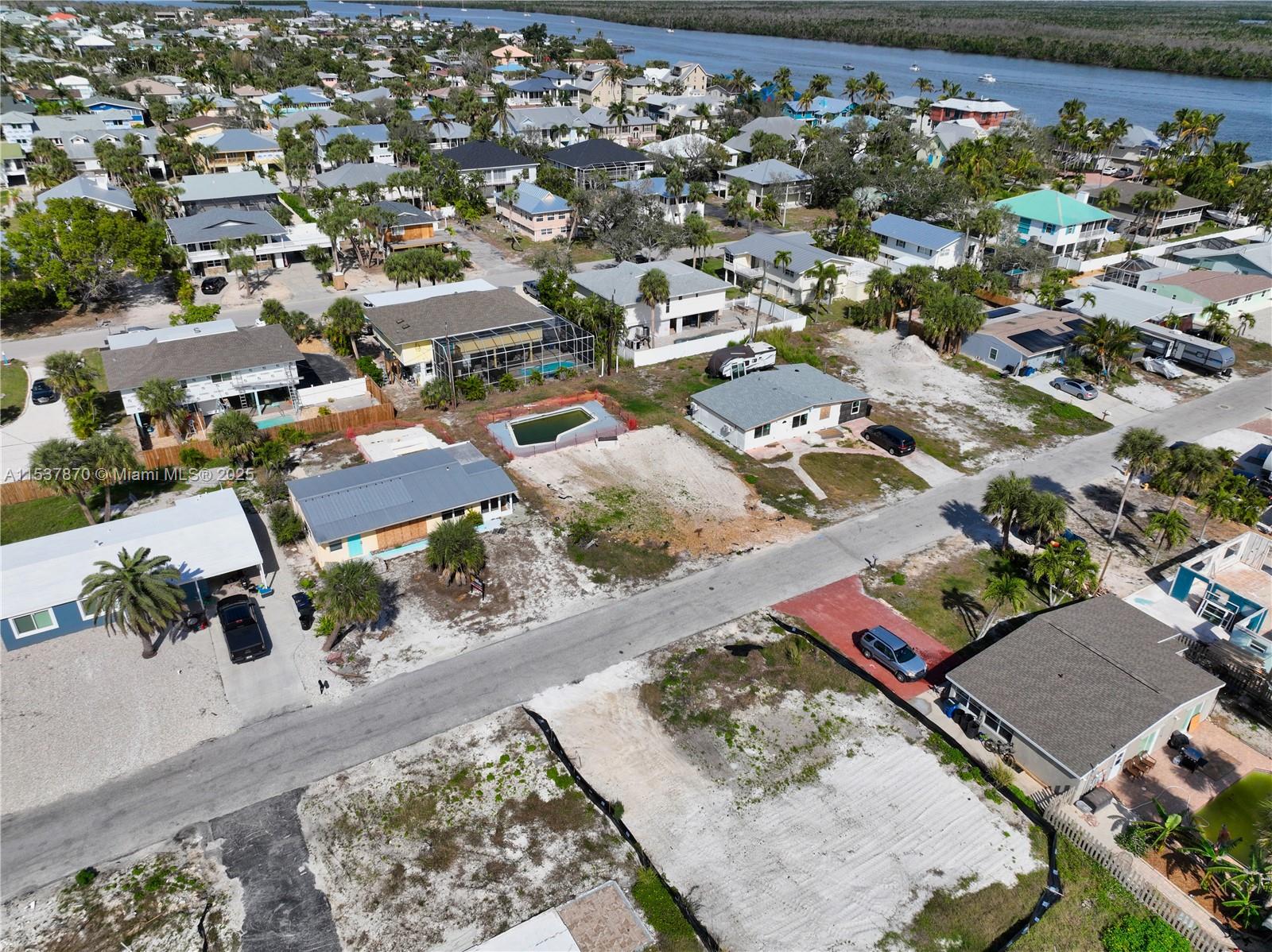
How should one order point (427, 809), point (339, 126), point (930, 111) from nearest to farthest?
point (427, 809) → point (339, 126) → point (930, 111)

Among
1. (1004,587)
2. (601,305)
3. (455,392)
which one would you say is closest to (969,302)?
(601,305)

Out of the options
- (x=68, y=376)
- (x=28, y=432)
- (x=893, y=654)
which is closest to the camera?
(x=893, y=654)

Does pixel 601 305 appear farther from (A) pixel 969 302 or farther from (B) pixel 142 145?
(B) pixel 142 145

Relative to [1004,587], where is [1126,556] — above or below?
below

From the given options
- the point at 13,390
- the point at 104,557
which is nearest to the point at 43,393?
the point at 13,390

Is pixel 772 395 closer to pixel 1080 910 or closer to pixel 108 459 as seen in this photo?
pixel 1080 910

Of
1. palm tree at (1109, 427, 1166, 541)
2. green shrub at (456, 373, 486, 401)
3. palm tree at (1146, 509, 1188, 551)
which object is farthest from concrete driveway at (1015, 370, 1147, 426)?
green shrub at (456, 373, 486, 401)

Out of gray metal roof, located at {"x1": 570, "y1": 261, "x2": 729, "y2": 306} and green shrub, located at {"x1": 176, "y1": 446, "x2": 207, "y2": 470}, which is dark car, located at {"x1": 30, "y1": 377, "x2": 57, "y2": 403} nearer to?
green shrub, located at {"x1": 176, "y1": 446, "x2": 207, "y2": 470}
